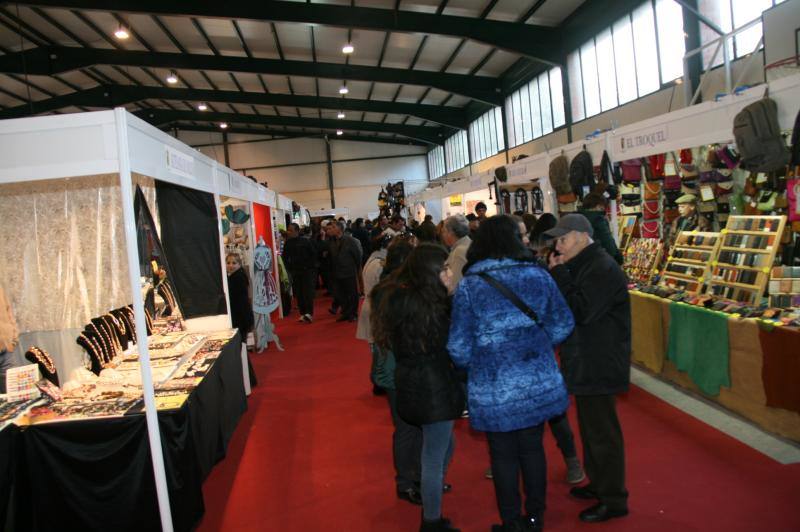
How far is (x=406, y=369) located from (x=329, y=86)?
1466cm

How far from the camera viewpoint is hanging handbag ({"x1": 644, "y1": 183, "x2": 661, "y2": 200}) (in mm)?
6004

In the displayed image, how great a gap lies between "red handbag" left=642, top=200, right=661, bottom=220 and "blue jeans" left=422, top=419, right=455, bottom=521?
4382 millimetres

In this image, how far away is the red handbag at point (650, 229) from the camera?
238 inches

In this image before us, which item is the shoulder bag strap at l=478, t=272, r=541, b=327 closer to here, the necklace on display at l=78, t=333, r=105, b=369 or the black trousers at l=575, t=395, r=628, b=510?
the black trousers at l=575, t=395, r=628, b=510

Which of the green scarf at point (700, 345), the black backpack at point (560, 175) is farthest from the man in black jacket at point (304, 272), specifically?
the green scarf at point (700, 345)

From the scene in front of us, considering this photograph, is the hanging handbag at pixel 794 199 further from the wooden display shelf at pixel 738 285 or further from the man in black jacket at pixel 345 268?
the man in black jacket at pixel 345 268

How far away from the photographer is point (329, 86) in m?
16.0

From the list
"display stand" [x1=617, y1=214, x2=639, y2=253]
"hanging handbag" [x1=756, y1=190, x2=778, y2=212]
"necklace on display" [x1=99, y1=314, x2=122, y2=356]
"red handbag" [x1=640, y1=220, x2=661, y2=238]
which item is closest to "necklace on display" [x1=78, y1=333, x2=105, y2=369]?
"necklace on display" [x1=99, y1=314, x2=122, y2=356]

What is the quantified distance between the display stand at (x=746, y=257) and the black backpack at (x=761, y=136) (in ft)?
3.27

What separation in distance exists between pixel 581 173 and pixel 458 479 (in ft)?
9.91

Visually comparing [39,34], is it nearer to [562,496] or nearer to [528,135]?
[528,135]

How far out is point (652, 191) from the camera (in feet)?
19.8

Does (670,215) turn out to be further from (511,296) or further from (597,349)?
(511,296)

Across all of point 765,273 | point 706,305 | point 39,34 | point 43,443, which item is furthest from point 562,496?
point 39,34
